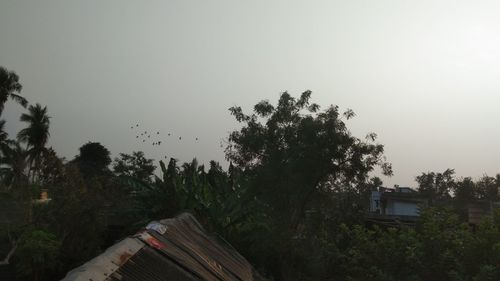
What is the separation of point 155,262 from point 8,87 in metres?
38.1

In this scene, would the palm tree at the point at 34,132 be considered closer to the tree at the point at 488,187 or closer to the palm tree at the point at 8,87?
the palm tree at the point at 8,87

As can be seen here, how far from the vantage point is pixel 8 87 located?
123ft

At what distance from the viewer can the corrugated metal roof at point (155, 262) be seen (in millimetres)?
3260

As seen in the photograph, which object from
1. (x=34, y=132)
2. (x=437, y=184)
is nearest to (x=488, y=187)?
(x=437, y=184)

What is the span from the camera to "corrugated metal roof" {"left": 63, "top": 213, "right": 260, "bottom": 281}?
10.7ft

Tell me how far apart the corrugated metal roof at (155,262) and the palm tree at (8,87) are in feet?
117

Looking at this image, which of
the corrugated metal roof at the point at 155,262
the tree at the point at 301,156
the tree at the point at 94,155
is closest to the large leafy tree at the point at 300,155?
the tree at the point at 301,156

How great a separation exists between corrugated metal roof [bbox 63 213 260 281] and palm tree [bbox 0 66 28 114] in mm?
35739

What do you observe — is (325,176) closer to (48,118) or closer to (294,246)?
(294,246)

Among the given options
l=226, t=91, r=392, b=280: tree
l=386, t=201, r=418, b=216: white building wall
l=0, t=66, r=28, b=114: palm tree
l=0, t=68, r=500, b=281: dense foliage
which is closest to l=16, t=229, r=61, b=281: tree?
l=0, t=68, r=500, b=281: dense foliage

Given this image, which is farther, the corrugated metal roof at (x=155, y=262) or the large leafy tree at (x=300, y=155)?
the large leafy tree at (x=300, y=155)

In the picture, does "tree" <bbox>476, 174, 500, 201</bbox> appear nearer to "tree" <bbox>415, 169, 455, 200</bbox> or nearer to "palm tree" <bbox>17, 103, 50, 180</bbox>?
"tree" <bbox>415, 169, 455, 200</bbox>

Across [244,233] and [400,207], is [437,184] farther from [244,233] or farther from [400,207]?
[244,233]

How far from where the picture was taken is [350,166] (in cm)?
2720
